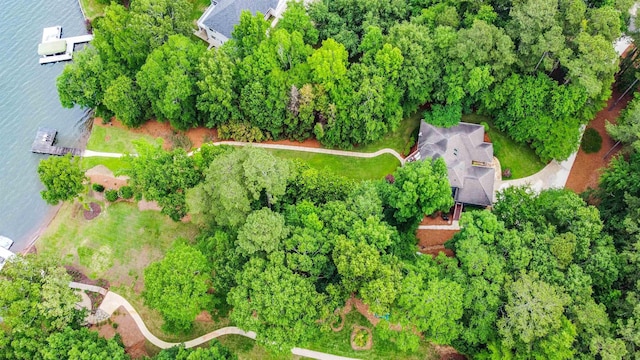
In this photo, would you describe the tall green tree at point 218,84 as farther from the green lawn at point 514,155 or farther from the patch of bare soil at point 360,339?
the green lawn at point 514,155

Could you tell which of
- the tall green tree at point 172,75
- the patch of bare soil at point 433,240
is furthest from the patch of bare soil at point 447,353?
the tall green tree at point 172,75

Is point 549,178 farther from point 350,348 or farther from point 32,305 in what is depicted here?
point 32,305

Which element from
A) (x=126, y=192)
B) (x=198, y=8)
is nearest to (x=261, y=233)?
(x=126, y=192)

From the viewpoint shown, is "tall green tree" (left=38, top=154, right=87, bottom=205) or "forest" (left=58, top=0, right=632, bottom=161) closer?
"forest" (left=58, top=0, right=632, bottom=161)

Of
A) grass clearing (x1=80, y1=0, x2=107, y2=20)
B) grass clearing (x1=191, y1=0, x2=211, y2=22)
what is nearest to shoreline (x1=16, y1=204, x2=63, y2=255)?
grass clearing (x1=191, y1=0, x2=211, y2=22)

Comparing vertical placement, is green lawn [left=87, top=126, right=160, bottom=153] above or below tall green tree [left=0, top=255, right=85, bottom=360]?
above

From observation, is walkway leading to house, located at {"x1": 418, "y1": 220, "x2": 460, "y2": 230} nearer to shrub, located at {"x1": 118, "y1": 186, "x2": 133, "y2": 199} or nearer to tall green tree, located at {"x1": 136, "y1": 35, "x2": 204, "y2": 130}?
tall green tree, located at {"x1": 136, "y1": 35, "x2": 204, "y2": 130}
